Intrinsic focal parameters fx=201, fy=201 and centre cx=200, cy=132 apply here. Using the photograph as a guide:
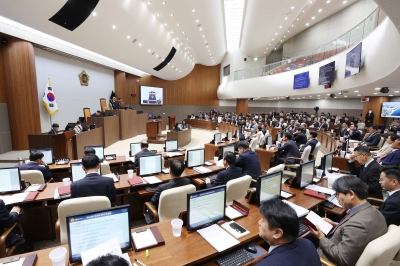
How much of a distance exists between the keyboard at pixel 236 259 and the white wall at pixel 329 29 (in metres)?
16.1

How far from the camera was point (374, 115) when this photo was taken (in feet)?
36.9

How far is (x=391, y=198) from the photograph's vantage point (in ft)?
7.65

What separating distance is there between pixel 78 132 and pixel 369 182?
27.8 feet

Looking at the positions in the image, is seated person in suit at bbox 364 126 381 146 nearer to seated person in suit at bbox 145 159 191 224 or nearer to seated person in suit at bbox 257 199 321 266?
seated person in suit at bbox 145 159 191 224

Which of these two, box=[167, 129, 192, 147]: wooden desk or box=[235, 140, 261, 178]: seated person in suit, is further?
box=[167, 129, 192, 147]: wooden desk

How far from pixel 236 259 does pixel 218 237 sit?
0.81 ft

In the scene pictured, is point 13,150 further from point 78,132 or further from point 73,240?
point 73,240

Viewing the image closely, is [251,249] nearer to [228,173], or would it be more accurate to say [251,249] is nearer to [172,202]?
[172,202]

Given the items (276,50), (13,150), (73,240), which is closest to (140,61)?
(13,150)

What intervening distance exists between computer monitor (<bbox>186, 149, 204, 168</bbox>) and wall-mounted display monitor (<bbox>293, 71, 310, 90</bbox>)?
985 cm

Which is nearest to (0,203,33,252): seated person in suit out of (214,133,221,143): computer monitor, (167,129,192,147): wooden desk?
(214,133,221,143): computer monitor

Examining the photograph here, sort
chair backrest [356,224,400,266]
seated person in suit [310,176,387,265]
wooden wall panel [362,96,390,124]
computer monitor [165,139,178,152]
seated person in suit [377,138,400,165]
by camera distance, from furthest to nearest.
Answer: wooden wall panel [362,96,390,124], computer monitor [165,139,178,152], seated person in suit [377,138,400,165], seated person in suit [310,176,387,265], chair backrest [356,224,400,266]

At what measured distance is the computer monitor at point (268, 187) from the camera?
8.46 ft

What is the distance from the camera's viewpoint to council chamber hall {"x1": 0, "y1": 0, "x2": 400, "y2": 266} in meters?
1.73
